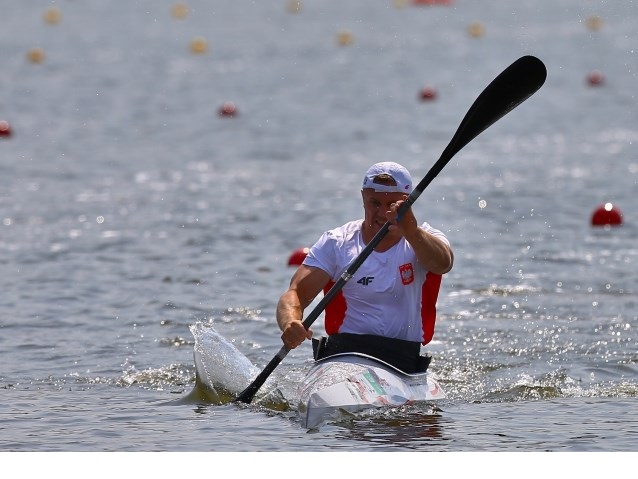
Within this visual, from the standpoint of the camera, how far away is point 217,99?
27.7 metres

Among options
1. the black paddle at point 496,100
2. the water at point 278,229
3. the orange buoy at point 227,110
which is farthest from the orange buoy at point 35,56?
the black paddle at point 496,100

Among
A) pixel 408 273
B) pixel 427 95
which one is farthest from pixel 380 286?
pixel 427 95

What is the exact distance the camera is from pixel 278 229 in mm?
15648

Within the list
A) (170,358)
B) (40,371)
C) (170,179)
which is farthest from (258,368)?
(170,179)

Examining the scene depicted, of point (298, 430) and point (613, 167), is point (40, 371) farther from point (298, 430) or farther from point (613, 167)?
point (613, 167)

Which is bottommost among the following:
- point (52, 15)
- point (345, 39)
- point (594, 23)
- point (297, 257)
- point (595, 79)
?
point (297, 257)

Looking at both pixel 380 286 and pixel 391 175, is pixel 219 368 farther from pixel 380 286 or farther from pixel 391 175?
pixel 391 175

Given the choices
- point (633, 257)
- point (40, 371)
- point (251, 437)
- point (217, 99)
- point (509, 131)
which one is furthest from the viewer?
point (217, 99)

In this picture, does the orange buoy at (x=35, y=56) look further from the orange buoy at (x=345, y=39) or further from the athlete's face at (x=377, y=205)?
the athlete's face at (x=377, y=205)

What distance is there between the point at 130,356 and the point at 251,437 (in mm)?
2771

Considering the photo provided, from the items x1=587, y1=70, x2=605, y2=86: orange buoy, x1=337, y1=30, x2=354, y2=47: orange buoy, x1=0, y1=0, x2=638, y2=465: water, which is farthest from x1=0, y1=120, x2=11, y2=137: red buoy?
x1=337, y1=30, x2=354, y2=47: orange buoy

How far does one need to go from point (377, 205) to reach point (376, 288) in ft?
1.62
